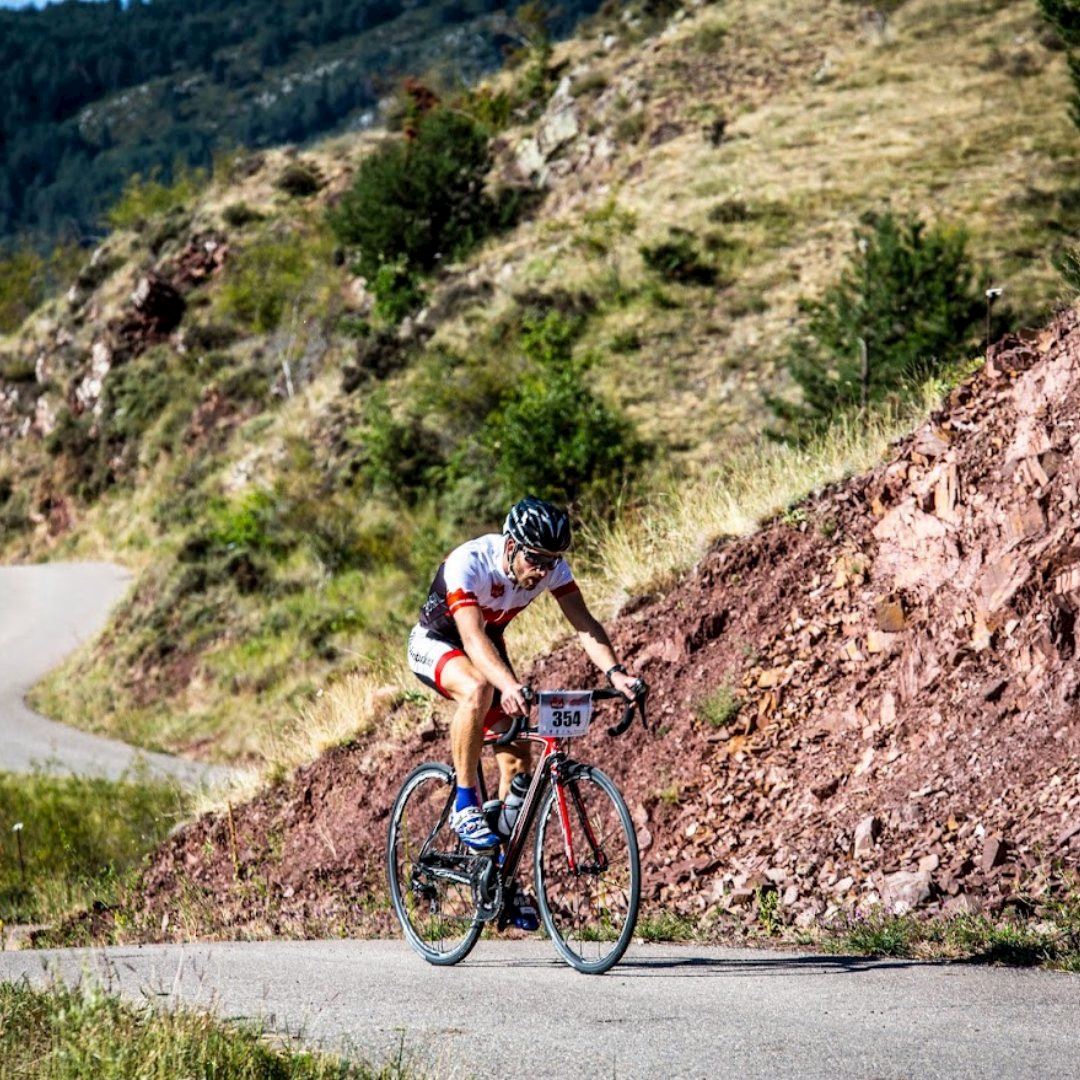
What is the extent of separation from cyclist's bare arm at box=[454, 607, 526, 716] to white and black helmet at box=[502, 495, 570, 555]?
46cm

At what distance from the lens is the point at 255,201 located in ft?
172

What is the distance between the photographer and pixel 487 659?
21.1 feet

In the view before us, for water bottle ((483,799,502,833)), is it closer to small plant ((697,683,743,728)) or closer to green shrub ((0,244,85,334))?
small plant ((697,683,743,728))

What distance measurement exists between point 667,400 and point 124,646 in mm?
14506

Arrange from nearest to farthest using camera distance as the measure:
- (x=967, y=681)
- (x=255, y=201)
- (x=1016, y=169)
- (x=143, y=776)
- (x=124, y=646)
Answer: (x=967, y=681)
(x=143, y=776)
(x=1016, y=169)
(x=124, y=646)
(x=255, y=201)

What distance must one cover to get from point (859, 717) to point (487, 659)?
11.8 ft

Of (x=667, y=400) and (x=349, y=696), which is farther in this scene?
(x=667, y=400)

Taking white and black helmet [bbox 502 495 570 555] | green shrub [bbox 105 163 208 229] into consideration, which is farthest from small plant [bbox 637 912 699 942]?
green shrub [bbox 105 163 208 229]

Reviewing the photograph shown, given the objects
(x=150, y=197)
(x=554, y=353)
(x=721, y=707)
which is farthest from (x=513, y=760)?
(x=150, y=197)

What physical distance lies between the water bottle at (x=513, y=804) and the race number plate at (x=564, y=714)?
0.46 meters

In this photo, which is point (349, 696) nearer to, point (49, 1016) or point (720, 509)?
point (720, 509)

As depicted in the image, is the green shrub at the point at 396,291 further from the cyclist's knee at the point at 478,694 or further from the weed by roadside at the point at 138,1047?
the weed by roadside at the point at 138,1047

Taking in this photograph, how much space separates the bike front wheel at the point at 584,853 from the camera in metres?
6.22

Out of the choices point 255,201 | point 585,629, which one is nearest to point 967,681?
point 585,629
